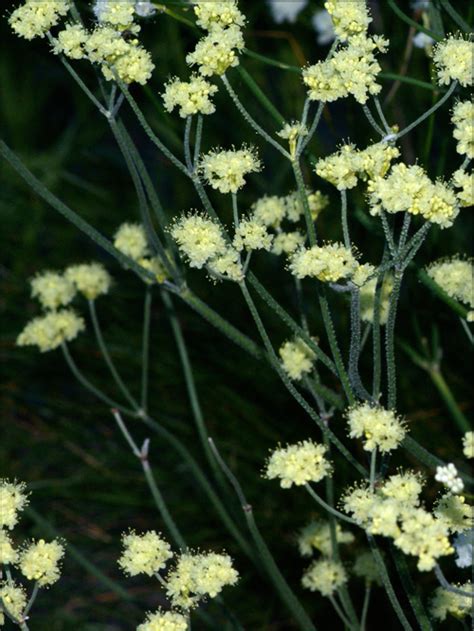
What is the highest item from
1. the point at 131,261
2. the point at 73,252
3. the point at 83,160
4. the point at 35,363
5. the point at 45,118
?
the point at 45,118

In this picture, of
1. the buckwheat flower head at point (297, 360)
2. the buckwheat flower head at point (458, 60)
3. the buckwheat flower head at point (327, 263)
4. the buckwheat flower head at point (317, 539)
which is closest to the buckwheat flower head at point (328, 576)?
the buckwheat flower head at point (317, 539)

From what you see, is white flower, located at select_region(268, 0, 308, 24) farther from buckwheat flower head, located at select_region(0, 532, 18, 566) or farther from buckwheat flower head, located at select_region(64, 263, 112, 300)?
buckwheat flower head, located at select_region(0, 532, 18, 566)

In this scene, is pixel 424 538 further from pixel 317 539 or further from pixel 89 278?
pixel 89 278

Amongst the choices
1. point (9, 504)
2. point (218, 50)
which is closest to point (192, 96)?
point (218, 50)

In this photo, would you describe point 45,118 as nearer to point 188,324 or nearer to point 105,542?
point 188,324

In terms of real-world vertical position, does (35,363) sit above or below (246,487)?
above

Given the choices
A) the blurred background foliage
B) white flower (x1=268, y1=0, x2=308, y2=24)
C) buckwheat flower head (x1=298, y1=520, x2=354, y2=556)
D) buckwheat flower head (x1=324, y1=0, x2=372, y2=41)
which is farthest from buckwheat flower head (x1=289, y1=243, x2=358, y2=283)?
white flower (x1=268, y1=0, x2=308, y2=24)

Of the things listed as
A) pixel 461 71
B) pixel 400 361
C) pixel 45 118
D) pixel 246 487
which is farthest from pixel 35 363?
pixel 461 71
